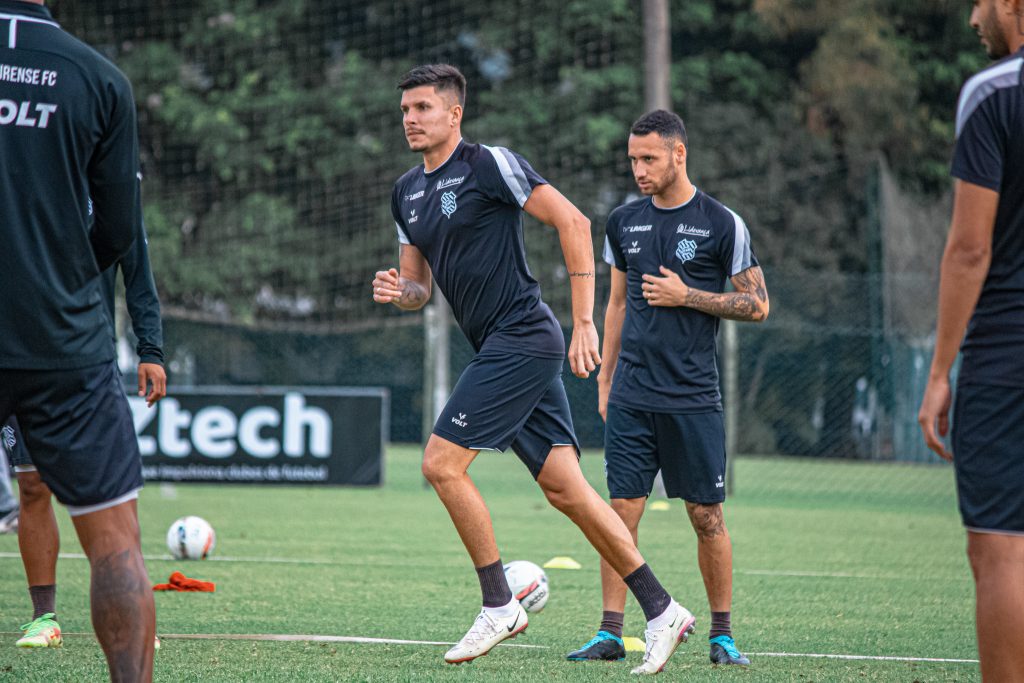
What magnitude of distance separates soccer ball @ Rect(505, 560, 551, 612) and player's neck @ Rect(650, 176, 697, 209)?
1.87 m

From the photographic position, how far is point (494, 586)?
5098 millimetres

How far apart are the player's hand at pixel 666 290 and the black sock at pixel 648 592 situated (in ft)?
3.74

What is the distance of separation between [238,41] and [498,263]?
2494cm

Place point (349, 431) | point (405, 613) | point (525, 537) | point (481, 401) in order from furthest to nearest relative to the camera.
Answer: point (349, 431) → point (525, 537) → point (405, 613) → point (481, 401)

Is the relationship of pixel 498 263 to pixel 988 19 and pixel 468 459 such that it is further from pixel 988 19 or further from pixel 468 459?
pixel 988 19

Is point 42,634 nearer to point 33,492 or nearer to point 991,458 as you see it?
point 33,492

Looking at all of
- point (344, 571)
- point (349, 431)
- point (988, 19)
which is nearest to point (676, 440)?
point (988, 19)

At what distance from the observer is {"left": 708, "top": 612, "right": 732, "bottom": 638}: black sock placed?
17.9ft

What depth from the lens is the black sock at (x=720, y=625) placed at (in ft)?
17.9

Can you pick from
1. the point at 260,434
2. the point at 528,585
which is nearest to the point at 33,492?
the point at 528,585

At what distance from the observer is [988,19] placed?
342cm

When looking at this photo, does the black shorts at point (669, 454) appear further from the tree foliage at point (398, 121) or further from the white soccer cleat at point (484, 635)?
the tree foliage at point (398, 121)

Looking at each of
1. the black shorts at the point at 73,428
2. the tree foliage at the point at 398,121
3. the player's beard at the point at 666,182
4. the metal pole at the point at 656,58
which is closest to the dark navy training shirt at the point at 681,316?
the player's beard at the point at 666,182

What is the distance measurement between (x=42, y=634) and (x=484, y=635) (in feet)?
6.00
